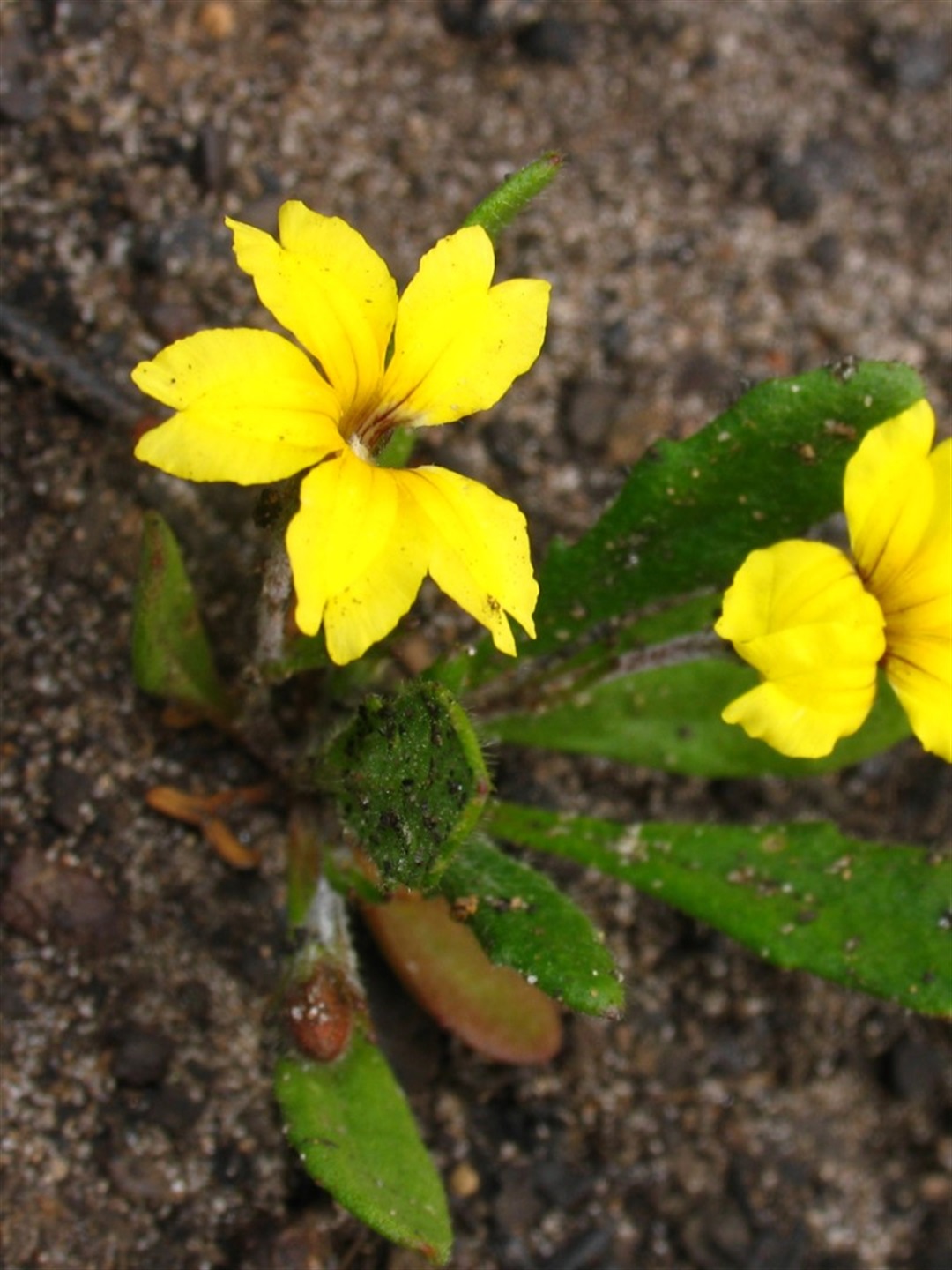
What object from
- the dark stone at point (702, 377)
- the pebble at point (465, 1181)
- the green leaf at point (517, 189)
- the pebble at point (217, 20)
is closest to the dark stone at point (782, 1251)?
the pebble at point (465, 1181)

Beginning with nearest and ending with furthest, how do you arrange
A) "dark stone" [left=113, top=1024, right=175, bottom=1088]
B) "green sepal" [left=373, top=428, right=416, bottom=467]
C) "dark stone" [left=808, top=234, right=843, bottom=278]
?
1. "green sepal" [left=373, top=428, right=416, bottom=467]
2. "dark stone" [left=113, top=1024, right=175, bottom=1088]
3. "dark stone" [left=808, top=234, right=843, bottom=278]

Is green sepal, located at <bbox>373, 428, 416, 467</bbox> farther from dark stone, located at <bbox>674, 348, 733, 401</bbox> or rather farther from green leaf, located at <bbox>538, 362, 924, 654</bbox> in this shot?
dark stone, located at <bbox>674, 348, 733, 401</bbox>

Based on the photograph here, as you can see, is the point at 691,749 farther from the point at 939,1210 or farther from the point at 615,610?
the point at 939,1210

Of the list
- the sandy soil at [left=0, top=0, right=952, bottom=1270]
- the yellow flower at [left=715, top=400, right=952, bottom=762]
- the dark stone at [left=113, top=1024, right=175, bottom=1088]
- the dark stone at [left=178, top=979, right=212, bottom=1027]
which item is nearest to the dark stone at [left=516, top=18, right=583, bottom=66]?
the sandy soil at [left=0, top=0, right=952, bottom=1270]

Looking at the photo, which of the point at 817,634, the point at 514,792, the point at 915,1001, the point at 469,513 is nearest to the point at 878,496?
the point at 817,634

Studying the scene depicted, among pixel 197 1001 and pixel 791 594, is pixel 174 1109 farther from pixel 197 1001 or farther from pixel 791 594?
pixel 791 594
